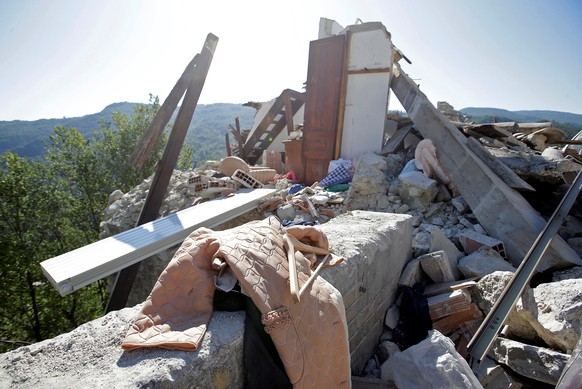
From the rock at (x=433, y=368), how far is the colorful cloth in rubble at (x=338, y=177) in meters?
4.60

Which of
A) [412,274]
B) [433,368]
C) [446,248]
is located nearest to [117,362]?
[433,368]

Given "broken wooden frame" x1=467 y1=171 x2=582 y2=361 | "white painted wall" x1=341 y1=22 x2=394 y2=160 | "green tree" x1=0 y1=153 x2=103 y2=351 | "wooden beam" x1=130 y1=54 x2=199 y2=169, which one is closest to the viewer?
"broken wooden frame" x1=467 y1=171 x2=582 y2=361

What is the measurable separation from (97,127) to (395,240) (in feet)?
378

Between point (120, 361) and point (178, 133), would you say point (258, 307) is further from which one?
point (178, 133)

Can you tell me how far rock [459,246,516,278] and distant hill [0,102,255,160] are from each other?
44.3 m

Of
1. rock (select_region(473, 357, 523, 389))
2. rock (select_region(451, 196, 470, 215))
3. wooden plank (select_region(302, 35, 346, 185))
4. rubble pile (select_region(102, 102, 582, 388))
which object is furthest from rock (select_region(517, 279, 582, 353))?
wooden plank (select_region(302, 35, 346, 185))

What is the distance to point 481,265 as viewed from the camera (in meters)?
3.04

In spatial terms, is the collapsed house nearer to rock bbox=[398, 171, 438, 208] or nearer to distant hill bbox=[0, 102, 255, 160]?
rock bbox=[398, 171, 438, 208]

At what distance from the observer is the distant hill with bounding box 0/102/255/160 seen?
77.9 m

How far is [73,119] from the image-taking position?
104m

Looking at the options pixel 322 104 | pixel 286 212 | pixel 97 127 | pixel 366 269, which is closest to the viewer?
pixel 366 269

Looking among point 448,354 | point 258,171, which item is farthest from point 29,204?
point 448,354

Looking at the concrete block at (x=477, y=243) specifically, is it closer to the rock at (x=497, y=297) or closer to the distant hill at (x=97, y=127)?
the rock at (x=497, y=297)

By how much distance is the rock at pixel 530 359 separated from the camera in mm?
1911
